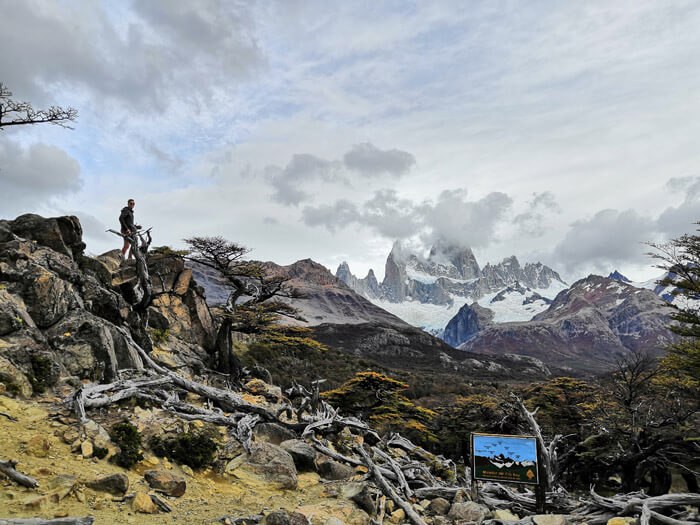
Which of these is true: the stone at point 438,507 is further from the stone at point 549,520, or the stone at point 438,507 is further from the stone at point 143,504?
the stone at point 143,504

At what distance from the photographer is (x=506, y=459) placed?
332 inches

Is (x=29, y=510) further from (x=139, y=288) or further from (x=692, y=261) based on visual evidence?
(x=692, y=261)

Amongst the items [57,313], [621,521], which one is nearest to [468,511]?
[621,521]

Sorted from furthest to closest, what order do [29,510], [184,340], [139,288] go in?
[184,340] → [139,288] → [29,510]

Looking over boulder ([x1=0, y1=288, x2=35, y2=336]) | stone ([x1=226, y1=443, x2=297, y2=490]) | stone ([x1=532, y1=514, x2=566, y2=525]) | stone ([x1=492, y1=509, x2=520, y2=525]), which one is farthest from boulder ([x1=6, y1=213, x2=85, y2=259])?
stone ([x1=532, y1=514, x2=566, y2=525])

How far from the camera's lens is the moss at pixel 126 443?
21.1 ft

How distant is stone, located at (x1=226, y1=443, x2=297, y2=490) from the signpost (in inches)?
161

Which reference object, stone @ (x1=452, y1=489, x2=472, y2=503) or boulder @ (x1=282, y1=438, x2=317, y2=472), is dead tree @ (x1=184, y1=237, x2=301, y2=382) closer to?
boulder @ (x1=282, y1=438, x2=317, y2=472)

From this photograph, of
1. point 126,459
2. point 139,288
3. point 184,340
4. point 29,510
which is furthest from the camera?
point 184,340

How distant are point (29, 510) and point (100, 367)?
5.56m

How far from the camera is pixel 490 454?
337 inches

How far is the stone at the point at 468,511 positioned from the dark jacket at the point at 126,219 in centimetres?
1273

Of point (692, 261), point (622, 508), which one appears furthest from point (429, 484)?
point (692, 261)

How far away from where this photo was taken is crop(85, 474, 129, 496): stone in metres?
5.45
